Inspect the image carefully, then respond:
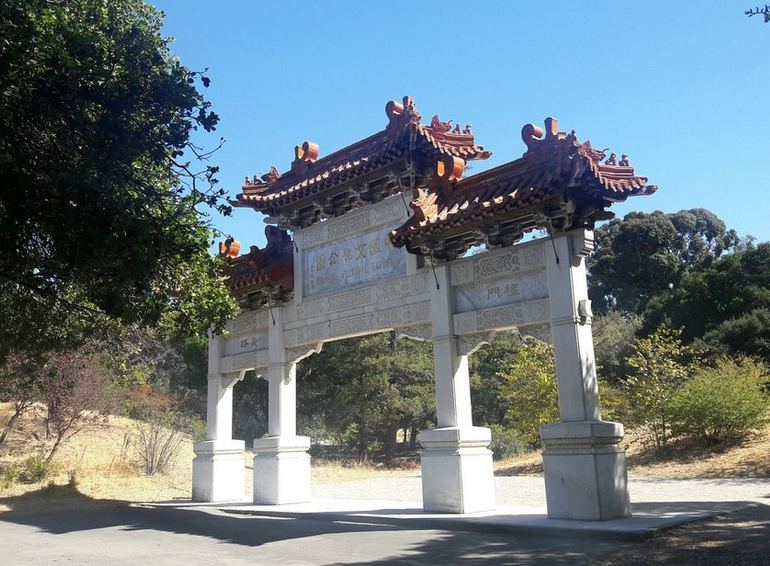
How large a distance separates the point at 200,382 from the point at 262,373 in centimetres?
1972

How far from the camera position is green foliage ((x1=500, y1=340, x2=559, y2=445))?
69.1 feet

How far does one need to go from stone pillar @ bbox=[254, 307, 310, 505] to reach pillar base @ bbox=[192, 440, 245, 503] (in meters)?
1.49

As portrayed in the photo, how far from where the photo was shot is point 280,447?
1312 centimetres

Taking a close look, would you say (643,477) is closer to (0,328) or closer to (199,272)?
(199,272)

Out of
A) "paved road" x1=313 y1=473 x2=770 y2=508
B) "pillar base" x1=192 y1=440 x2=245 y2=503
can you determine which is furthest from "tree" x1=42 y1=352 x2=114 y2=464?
"paved road" x1=313 y1=473 x2=770 y2=508

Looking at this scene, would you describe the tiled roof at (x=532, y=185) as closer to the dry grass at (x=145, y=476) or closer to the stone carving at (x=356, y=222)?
the stone carving at (x=356, y=222)

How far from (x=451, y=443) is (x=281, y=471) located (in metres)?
4.22

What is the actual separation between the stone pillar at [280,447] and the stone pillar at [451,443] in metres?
3.45

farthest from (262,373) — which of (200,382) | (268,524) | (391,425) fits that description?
(200,382)

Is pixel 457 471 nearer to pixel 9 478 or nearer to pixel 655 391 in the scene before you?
pixel 655 391

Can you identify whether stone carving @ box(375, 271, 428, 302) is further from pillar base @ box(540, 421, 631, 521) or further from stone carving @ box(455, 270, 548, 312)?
pillar base @ box(540, 421, 631, 521)

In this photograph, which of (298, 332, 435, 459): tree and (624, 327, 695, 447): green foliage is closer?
(624, 327, 695, 447): green foliage

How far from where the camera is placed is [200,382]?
32750 millimetres

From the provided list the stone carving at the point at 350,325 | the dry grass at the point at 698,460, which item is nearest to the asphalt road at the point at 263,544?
the stone carving at the point at 350,325
